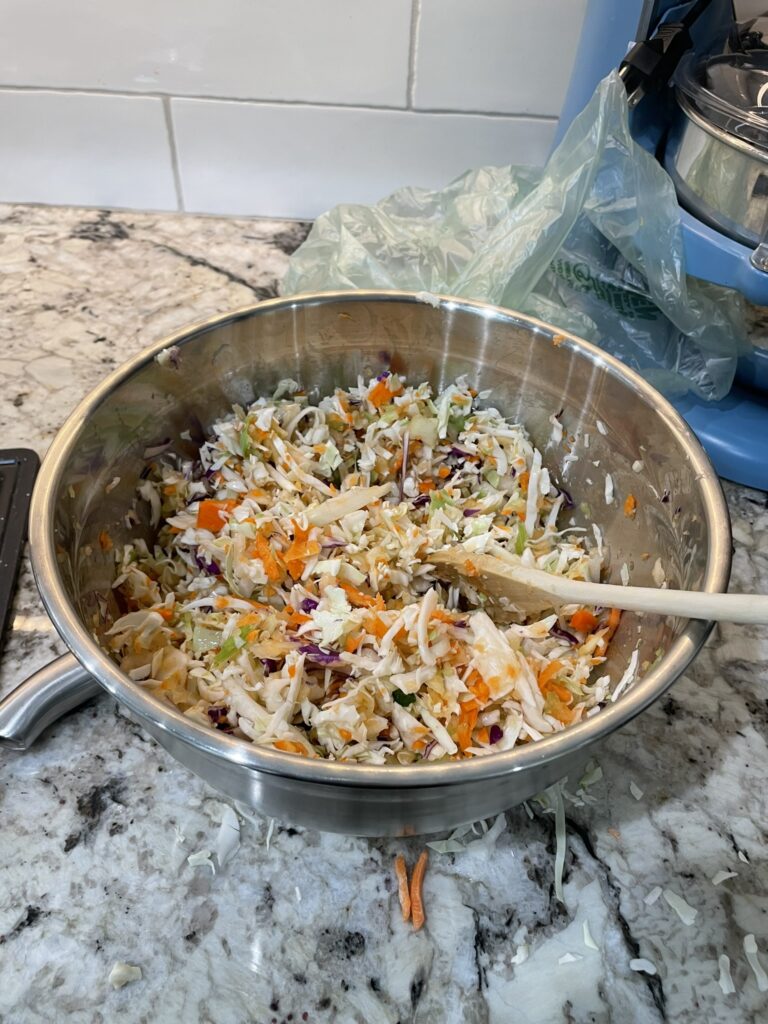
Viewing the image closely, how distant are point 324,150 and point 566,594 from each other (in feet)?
3.02

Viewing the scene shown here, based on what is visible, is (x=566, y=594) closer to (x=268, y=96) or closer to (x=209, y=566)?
(x=209, y=566)

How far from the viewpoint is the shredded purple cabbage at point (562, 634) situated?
0.77 metres

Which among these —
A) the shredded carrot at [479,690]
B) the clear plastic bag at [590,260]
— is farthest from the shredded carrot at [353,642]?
the clear plastic bag at [590,260]

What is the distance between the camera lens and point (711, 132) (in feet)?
2.69

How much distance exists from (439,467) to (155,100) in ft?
2.58

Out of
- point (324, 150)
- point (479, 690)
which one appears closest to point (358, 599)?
point (479, 690)

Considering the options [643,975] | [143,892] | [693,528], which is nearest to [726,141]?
[693,528]

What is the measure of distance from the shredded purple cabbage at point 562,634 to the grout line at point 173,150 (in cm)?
102

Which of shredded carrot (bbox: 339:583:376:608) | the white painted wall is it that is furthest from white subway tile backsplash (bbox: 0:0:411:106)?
shredded carrot (bbox: 339:583:376:608)

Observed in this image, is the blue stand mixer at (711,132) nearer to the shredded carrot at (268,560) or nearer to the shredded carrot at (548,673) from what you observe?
the shredded carrot at (548,673)

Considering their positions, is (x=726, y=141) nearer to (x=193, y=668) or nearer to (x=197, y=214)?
(x=193, y=668)

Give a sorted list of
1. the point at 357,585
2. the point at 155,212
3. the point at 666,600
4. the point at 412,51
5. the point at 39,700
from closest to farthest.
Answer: the point at 666,600 < the point at 39,700 < the point at 357,585 < the point at 412,51 < the point at 155,212

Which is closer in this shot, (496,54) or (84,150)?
(496,54)

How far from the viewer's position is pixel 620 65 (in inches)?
35.5
